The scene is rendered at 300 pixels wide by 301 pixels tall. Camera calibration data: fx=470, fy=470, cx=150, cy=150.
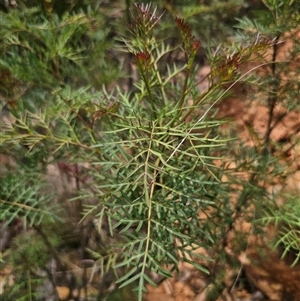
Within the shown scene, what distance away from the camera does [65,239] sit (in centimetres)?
166

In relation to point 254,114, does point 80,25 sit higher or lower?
higher

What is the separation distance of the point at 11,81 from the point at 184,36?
52cm

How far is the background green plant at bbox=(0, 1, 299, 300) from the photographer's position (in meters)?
0.94

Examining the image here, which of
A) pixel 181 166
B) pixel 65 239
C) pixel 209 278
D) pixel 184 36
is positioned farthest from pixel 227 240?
pixel 184 36

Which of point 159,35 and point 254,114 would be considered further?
point 254,114

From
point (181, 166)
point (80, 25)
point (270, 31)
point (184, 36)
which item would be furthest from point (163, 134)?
point (80, 25)

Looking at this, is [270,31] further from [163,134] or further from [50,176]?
[50,176]

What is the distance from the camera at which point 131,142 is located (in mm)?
932

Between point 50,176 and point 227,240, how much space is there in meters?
0.70

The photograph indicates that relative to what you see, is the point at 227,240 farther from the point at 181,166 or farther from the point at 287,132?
the point at 181,166

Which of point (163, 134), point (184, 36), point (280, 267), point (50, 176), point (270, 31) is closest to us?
point (184, 36)

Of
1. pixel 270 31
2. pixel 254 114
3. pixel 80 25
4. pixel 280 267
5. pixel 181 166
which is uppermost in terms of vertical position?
pixel 270 31

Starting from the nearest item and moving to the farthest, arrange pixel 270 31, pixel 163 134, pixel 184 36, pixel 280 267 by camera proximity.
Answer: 1. pixel 184 36
2. pixel 163 134
3. pixel 270 31
4. pixel 280 267

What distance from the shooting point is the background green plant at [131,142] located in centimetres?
94
